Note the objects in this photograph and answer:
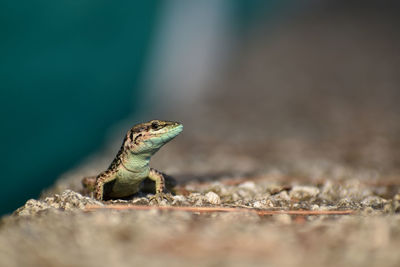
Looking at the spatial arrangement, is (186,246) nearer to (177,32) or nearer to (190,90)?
(190,90)

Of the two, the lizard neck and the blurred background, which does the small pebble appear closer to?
the lizard neck

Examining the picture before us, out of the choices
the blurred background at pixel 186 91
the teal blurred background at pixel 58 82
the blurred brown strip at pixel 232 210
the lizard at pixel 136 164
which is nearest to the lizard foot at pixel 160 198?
the lizard at pixel 136 164

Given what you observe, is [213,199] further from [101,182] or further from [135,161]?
[101,182]

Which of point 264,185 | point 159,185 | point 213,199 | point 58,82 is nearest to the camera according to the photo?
point 213,199

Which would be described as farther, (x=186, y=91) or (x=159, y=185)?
(x=186, y=91)

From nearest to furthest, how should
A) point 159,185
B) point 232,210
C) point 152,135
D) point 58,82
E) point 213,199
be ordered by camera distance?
point 232,210
point 213,199
point 152,135
point 159,185
point 58,82

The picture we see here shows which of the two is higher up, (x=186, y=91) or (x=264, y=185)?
(x=264, y=185)

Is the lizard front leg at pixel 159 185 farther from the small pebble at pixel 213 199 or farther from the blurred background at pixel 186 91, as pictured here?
the blurred background at pixel 186 91

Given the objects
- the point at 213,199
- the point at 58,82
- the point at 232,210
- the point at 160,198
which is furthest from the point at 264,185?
the point at 58,82
